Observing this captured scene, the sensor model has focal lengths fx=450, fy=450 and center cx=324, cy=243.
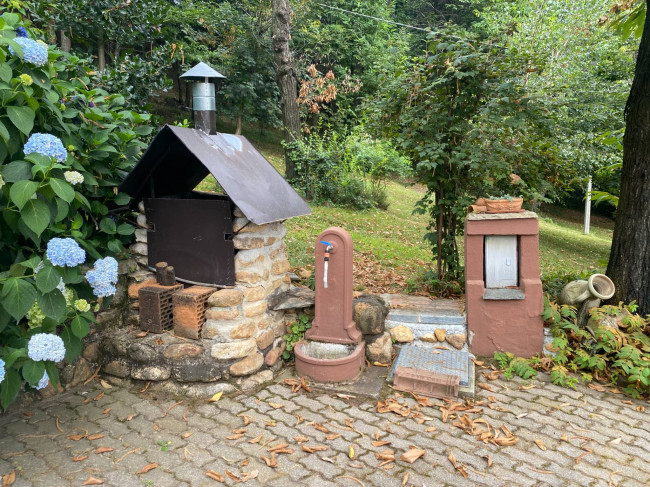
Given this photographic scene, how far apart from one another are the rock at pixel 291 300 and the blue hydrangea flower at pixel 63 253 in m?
1.61

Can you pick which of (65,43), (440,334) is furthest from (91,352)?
(65,43)

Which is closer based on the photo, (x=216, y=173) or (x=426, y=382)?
(x=216, y=173)

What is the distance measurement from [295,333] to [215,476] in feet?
5.17

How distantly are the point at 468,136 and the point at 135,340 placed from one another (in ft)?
11.8

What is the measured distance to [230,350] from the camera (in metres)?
3.36

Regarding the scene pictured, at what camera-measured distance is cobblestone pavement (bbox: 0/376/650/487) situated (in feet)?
8.25

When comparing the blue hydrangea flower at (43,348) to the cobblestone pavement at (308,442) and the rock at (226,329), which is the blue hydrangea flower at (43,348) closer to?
the cobblestone pavement at (308,442)

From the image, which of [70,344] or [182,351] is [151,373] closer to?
[182,351]

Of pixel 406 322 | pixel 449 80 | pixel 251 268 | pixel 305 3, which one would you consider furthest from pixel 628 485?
pixel 305 3

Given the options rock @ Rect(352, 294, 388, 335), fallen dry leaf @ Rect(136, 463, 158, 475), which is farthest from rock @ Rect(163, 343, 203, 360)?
rock @ Rect(352, 294, 388, 335)

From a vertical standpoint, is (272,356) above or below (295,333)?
below

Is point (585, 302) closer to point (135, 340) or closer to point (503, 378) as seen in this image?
point (503, 378)

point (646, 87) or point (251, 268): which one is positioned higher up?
point (646, 87)

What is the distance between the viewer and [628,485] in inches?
98.5
